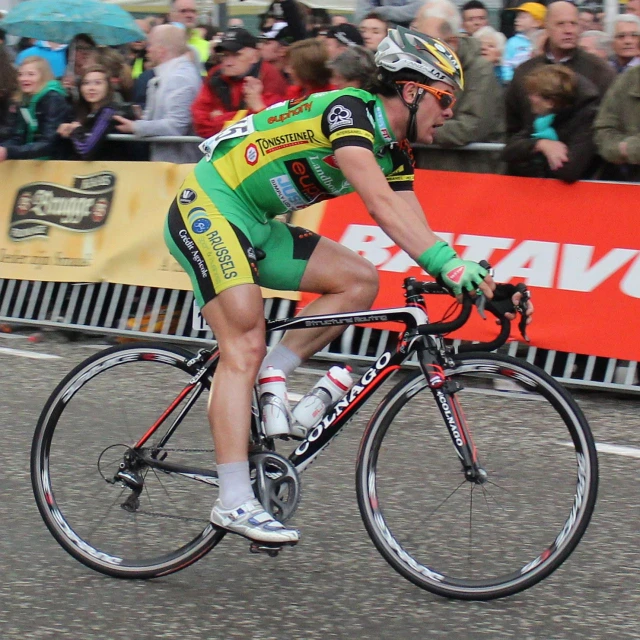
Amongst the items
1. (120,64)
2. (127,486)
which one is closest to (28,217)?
(120,64)

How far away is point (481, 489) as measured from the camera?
3977mm

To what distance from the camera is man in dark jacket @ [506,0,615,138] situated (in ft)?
24.8

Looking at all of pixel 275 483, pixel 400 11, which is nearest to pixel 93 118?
pixel 400 11

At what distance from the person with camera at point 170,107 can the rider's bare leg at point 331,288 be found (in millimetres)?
4633

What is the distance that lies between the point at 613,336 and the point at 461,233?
3.77 ft

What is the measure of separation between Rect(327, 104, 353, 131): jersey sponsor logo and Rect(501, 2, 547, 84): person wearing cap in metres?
6.84

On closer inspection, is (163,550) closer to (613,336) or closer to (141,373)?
(141,373)

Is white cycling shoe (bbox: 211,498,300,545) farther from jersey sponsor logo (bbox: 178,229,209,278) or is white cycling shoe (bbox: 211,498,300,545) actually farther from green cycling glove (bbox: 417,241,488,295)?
green cycling glove (bbox: 417,241,488,295)

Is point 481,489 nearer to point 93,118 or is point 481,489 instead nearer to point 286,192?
point 286,192

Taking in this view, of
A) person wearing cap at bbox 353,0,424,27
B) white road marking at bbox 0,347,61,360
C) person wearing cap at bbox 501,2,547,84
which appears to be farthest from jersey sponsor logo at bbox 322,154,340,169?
person wearing cap at bbox 353,0,424,27

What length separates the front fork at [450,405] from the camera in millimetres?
3893

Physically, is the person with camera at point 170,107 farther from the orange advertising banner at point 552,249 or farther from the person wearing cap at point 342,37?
the orange advertising banner at point 552,249

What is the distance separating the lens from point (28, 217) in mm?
8977

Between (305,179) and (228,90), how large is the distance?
15.5ft
